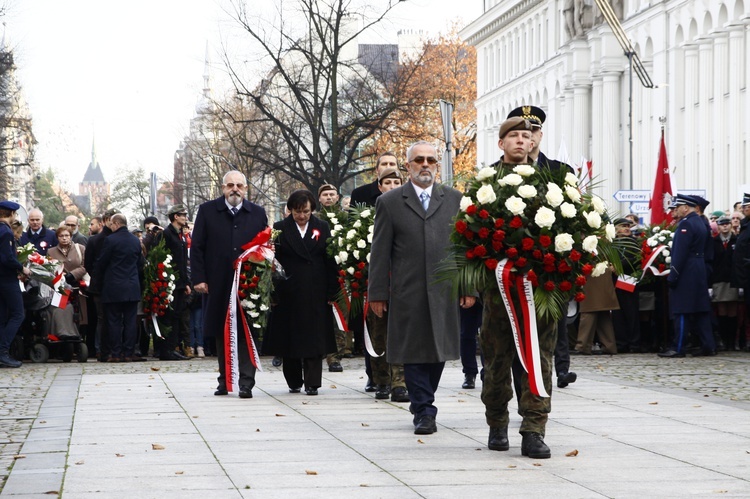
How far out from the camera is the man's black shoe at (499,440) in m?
9.34

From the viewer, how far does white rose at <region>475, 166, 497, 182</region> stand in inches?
359

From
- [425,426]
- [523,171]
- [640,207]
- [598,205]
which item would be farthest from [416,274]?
[640,207]

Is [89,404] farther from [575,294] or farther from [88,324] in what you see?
[88,324]

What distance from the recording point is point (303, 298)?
45.5 ft

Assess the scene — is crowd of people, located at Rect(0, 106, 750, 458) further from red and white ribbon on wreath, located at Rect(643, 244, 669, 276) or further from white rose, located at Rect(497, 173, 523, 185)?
red and white ribbon on wreath, located at Rect(643, 244, 669, 276)

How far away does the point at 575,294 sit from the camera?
9.16 m

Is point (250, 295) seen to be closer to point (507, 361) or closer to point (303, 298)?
point (303, 298)

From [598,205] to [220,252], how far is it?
582cm

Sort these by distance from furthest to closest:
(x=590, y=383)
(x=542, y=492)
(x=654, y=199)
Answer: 1. (x=654, y=199)
2. (x=590, y=383)
3. (x=542, y=492)

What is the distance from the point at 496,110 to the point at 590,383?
75.3 m

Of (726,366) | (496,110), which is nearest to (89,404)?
(726,366)

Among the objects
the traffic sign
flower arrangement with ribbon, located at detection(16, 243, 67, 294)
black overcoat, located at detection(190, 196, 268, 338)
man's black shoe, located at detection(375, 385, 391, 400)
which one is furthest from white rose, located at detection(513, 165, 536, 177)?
the traffic sign

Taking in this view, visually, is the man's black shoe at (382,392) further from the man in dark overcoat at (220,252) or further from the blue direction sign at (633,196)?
the blue direction sign at (633,196)

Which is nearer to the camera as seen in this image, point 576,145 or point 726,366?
point 726,366
